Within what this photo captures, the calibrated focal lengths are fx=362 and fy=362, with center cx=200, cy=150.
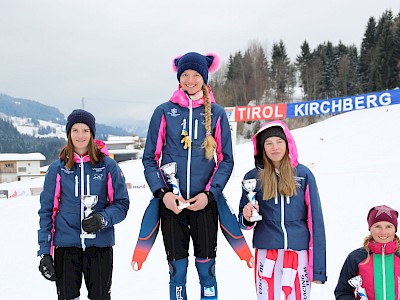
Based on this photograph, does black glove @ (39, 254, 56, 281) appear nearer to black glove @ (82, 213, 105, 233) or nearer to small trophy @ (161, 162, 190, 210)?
black glove @ (82, 213, 105, 233)

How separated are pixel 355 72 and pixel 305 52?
7.93 metres

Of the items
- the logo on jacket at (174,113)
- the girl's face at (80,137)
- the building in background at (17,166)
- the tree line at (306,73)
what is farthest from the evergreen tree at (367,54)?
the building in background at (17,166)

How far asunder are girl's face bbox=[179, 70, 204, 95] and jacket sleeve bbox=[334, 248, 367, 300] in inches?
67.2

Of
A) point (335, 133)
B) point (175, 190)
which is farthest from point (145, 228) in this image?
point (335, 133)

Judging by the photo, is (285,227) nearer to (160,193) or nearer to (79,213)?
(160,193)

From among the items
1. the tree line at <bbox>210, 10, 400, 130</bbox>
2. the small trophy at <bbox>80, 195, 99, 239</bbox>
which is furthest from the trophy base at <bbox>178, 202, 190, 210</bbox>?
the tree line at <bbox>210, 10, 400, 130</bbox>

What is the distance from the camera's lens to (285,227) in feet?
8.84

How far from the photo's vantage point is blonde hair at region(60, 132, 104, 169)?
9.34 feet

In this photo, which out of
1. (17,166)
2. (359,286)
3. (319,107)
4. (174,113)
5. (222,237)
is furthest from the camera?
(17,166)

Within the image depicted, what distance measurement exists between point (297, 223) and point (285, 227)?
0.32 ft

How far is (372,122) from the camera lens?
63.9 ft

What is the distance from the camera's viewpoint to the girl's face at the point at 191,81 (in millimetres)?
2889

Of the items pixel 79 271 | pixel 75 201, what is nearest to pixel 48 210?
pixel 75 201

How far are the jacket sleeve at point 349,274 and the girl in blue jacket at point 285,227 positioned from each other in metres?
0.16
